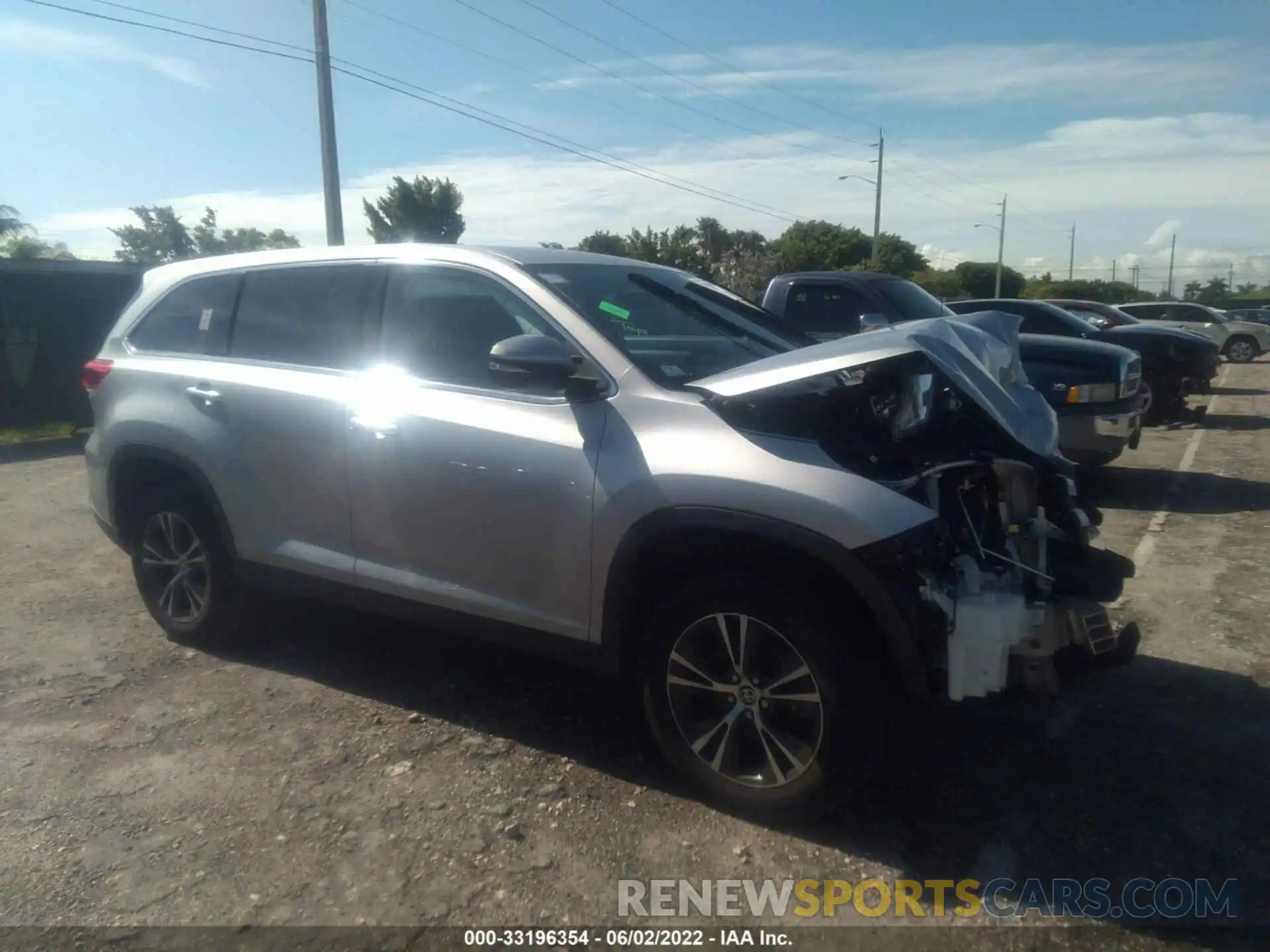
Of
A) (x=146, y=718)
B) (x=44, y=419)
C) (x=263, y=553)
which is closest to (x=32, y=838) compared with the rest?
(x=146, y=718)

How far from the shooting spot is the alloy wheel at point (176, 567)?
4.88 meters

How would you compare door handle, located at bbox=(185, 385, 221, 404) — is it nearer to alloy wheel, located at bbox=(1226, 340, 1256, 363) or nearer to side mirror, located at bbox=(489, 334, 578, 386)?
side mirror, located at bbox=(489, 334, 578, 386)

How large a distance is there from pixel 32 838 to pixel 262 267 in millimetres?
2613

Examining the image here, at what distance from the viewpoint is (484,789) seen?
11.9 feet

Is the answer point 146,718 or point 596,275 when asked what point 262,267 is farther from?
point 146,718

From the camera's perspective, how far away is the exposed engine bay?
3.01 meters

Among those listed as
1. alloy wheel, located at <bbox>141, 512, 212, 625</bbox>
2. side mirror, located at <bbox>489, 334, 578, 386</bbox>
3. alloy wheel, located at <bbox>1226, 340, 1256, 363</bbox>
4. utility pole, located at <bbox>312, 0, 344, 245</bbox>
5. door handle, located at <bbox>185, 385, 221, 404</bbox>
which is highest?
utility pole, located at <bbox>312, 0, 344, 245</bbox>

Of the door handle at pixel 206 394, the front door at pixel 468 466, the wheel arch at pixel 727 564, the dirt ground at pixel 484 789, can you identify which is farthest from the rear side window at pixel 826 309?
the wheel arch at pixel 727 564

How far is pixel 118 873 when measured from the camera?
315 centimetres

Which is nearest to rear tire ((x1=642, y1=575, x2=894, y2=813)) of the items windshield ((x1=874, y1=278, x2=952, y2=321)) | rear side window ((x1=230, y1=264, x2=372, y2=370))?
rear side window ((x1=230, y1=264, x2=372, y2=370))

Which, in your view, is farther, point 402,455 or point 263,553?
point 263,553

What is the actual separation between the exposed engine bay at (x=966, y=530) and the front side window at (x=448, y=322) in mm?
1090

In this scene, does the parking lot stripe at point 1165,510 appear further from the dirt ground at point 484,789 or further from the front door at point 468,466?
the front door at point 468,466

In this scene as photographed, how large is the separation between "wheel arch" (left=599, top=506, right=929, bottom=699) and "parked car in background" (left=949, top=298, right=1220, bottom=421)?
8638mm
